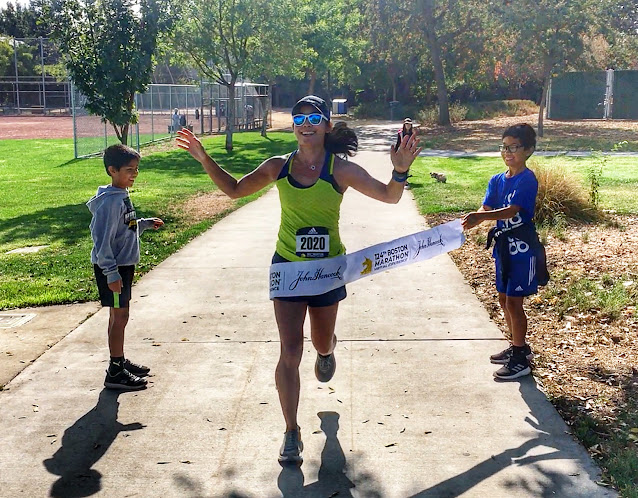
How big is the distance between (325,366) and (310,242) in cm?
95

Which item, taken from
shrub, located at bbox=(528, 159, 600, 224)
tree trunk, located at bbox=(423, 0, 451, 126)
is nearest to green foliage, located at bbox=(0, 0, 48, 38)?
tree trunk, located at bbox=(423, 0, 451, 126)

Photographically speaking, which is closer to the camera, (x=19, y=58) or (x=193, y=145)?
(x=193, y=145)

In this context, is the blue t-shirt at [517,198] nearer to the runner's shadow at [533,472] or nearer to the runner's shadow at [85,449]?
the runner's shadow at [533,472]

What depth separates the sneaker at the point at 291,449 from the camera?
422cm

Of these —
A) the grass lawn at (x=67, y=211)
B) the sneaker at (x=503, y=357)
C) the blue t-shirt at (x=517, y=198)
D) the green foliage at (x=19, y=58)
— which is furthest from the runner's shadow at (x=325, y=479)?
the green foliage at (x=19, y=58)

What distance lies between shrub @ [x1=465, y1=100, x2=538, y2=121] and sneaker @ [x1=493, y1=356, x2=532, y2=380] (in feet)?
122

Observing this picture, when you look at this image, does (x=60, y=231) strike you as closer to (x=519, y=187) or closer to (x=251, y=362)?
(x=251, y=362)

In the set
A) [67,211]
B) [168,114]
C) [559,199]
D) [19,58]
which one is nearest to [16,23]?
[19,58]

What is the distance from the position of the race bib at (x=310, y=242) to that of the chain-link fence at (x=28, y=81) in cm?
5168

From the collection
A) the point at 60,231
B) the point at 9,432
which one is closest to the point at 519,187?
the point at 9,432

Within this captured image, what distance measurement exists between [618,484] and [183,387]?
277 centimetres

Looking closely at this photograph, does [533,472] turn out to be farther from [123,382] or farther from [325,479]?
[123,382]

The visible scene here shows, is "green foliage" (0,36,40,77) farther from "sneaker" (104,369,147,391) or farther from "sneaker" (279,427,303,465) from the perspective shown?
"sneaker" (279,427,303,465)

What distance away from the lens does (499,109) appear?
43625 mm
